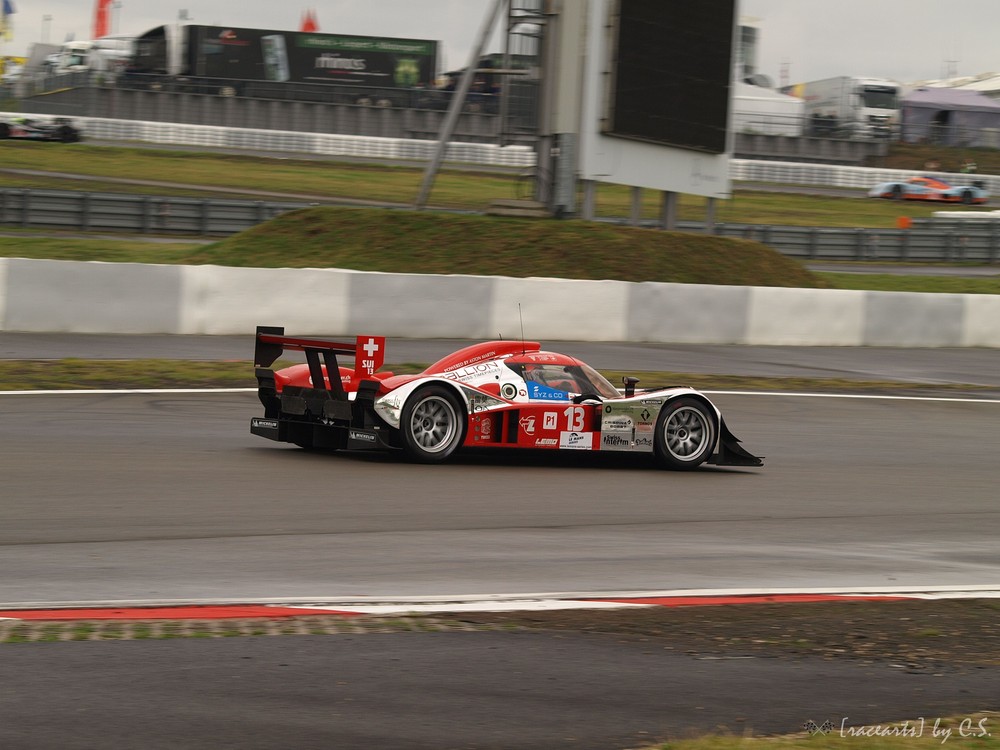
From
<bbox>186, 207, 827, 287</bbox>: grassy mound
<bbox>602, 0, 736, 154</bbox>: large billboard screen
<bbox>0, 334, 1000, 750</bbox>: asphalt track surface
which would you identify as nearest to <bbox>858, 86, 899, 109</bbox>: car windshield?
<bbox>602, 0, 736, 154</bbox>: large billboard screen

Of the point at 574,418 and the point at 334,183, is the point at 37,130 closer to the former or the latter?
the point at 334,183

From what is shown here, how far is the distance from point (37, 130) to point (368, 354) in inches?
1567

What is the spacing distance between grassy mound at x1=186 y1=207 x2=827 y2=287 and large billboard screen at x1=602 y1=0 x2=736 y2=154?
2096mm

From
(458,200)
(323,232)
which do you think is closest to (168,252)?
(323,232)

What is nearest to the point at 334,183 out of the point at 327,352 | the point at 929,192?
the point at 929,192

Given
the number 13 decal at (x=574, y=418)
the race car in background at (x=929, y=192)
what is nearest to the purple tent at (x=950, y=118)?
the race car in background at (x=929, y=192)

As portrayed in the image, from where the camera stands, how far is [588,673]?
187 inches

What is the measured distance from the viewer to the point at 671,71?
2406 cm

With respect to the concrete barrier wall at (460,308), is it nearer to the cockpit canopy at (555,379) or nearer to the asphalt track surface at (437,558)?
the asphalt track surface at (437,558)

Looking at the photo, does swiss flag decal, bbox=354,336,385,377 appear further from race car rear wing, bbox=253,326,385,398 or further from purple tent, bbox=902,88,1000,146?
purple tent, bbox=902,88,1000,146

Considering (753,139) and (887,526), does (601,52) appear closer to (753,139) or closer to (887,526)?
(887,526)

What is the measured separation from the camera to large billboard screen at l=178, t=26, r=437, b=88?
5369cm

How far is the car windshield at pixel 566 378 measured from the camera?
9.76 m

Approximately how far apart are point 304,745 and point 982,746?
6.72 ft
